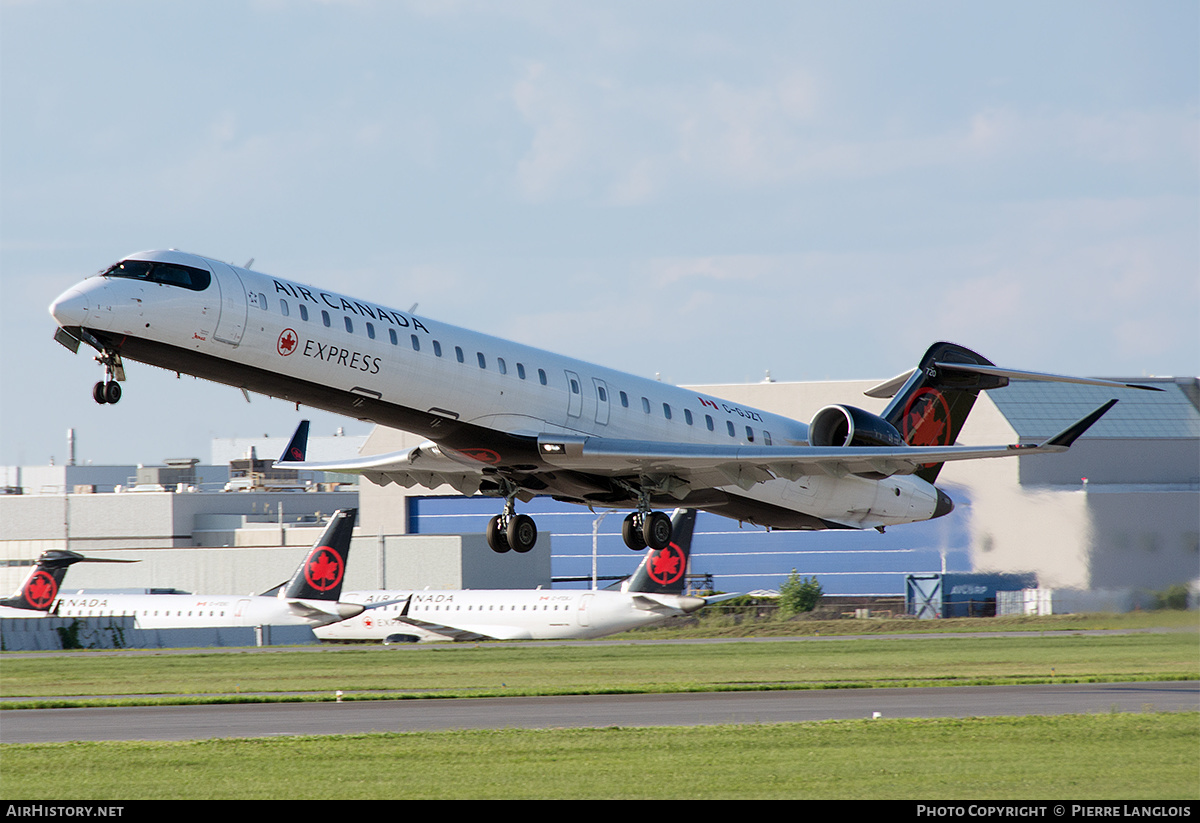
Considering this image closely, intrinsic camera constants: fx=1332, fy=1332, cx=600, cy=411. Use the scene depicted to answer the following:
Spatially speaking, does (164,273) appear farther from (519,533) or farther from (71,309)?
(519,533)

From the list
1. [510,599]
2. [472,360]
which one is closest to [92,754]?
[472,360]

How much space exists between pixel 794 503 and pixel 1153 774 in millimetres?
11051

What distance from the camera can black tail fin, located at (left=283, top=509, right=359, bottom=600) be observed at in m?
57.5

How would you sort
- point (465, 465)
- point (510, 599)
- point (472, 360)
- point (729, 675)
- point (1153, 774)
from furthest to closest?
point (510, 599) → point (729, 675) → point (465, 465) → point (472, 360) → point (1153, 774)

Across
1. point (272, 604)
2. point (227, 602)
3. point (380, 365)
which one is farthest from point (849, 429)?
point (227, 602)

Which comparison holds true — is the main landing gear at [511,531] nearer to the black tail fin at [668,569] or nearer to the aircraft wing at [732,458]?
the aircraft wing at [732,458]

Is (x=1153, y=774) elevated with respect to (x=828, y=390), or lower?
lower

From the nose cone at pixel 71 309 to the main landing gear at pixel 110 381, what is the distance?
804mm

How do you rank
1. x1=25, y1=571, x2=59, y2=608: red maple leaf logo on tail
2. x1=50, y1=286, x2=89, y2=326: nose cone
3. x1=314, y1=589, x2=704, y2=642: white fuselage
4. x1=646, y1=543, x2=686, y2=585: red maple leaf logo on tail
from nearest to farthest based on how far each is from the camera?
x1=50, y1=286, x2=89, y2=326: nose cone → x1=646, y1=543, x2=686, y2=585: red maple leaf logo on tail → x1=314, y1=589, x2=704, y2=642: white fuselage → x1=25, y1=571, x2=59, y2=608: red maple leaf logo on tail

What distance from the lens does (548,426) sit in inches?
982

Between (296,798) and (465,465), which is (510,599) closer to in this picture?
(465,465)

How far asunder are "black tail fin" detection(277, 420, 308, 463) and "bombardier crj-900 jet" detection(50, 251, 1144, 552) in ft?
3.95

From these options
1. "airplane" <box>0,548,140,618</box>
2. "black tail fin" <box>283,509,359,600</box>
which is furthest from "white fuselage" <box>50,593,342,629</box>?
"airplane" <box>0,548,140,618</box>

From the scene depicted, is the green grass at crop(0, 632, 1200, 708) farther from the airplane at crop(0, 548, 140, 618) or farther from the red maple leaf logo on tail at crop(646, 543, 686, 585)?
the airplane at crop(0, 548, 140, 618)
